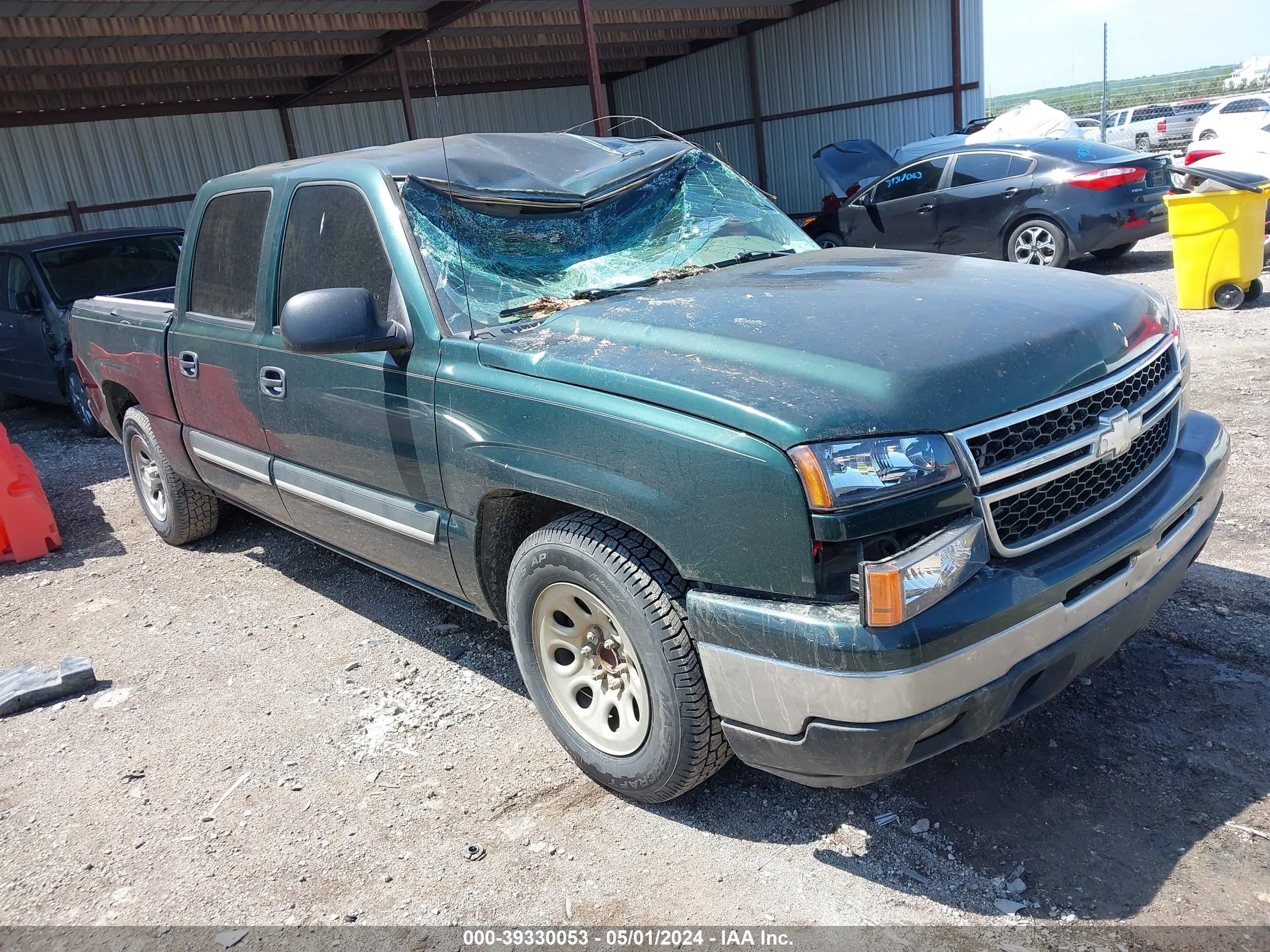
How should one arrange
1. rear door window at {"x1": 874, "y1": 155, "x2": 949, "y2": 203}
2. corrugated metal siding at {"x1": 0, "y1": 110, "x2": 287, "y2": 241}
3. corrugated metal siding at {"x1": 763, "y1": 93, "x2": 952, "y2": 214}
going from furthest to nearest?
corrugated metal siding at {"x1": 763, "y1": 93, "x2": 952, "y2": 214} < corrugated metal siding at {"x1": 0, "y1": 110, "x2": 287, "y2": 241} < rear door window at {"x1": 874, "y1": 155, "x2": 949, "y2": 203}

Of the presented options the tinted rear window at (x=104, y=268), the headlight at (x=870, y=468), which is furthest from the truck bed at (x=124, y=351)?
the headlight at (x=870, y=468)

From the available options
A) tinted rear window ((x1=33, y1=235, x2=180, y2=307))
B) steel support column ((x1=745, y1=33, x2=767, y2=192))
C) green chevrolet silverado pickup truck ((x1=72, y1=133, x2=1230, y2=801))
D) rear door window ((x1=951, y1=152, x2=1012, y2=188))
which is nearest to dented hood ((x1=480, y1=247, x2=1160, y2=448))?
green chevrolet silverado pickup truck ((x1=72, y1=133, x2=1230, y2=801))

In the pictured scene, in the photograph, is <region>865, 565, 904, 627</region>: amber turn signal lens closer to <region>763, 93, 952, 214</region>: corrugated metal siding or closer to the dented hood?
the dented hood

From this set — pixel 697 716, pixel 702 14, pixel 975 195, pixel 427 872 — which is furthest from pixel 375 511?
pixel 702 14

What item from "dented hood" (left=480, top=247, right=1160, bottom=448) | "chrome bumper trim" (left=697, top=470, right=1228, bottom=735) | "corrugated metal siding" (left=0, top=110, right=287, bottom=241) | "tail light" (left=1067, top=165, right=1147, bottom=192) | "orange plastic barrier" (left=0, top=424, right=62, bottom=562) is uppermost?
"corrugated metal siding" (left=0, top=110, right=287, bottom=241)

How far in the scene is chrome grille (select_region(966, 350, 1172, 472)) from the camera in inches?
91.5

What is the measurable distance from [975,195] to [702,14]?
28.5ft

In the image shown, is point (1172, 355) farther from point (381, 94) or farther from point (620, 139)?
point (381, 94)

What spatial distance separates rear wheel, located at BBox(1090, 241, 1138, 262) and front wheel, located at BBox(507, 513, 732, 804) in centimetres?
964

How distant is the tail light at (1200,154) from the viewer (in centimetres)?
1075

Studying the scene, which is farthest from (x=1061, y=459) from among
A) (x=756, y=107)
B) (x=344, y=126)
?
(x=344, y=126)

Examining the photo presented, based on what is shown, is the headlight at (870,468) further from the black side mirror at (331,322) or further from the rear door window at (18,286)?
the rear door window at (18,286)

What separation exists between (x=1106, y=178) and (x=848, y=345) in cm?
913

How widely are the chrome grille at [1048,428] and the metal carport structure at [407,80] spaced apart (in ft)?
36.3
